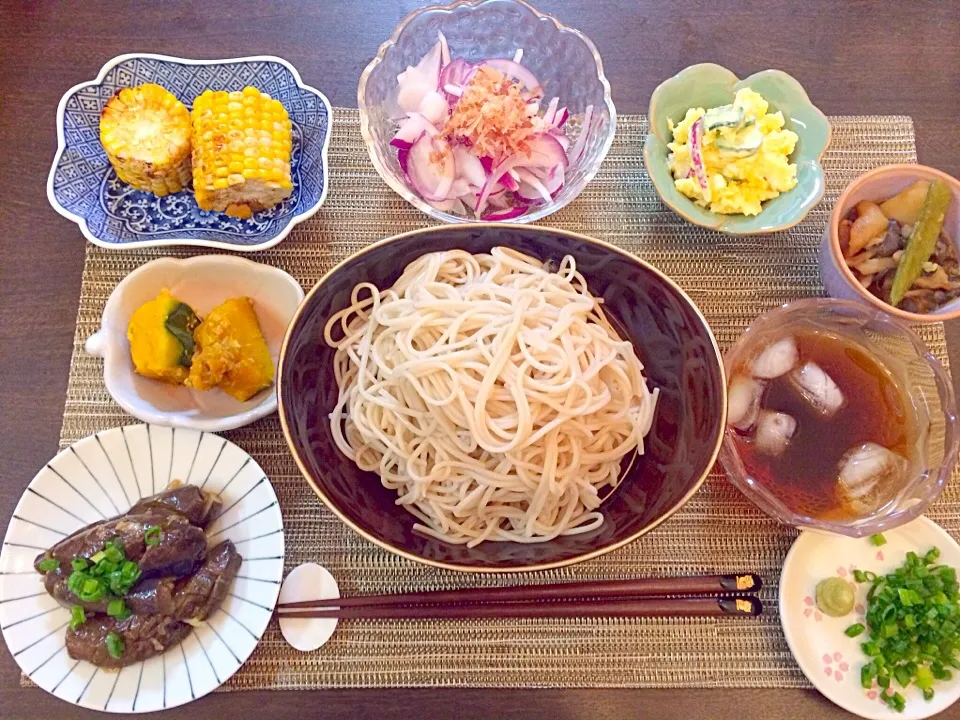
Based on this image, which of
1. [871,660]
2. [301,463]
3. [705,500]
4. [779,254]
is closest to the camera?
[301,463]

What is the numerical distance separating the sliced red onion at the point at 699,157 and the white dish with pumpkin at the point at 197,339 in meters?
1.19

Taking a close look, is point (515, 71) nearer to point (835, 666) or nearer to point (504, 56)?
point (504, 56)

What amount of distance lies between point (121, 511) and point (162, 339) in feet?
1.59

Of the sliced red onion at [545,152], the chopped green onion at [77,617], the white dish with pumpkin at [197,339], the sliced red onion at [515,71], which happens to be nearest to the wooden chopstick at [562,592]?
the chopped green onion at [77,617]

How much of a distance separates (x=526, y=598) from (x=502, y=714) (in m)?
0.32

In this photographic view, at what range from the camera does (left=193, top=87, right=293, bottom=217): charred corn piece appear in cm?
184

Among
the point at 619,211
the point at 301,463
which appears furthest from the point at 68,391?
the point at 619,211

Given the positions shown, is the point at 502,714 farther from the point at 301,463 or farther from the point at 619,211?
the point at 619,211

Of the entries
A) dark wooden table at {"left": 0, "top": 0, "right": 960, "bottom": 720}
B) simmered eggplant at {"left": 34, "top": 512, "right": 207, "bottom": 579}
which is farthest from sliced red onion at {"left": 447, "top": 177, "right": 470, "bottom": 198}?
simmered eggplant at {"left": 34, "top": 512, "right": 207, "bottom": 579}

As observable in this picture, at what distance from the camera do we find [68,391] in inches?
76.8

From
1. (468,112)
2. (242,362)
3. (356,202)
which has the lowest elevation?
(242,362)

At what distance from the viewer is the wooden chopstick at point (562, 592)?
5.86 ft

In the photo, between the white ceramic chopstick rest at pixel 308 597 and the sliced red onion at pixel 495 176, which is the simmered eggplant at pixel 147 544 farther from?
the sliced red onion at pixel 495 176

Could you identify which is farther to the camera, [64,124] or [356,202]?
[356,202]
